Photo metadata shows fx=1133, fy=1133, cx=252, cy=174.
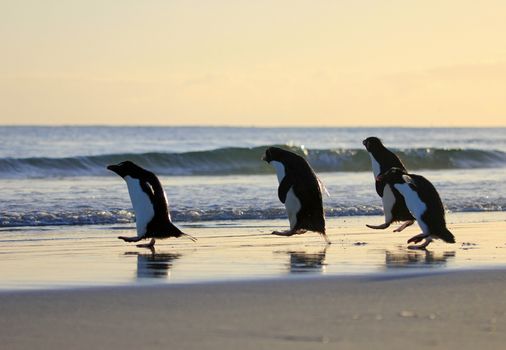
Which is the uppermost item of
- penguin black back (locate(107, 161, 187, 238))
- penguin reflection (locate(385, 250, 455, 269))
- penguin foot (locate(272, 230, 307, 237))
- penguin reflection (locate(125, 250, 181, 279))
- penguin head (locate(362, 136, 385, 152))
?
penguin head (locate(362, 136, 385, 152))

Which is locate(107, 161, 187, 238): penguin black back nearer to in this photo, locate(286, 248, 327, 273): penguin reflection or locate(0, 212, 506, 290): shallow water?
locate(0, 212, 506, 290): shallow water

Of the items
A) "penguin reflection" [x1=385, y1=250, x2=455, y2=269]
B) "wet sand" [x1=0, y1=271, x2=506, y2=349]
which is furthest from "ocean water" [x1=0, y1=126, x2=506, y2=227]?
"wet sand" [x1=0, y1=271, x2=506, y2=349]

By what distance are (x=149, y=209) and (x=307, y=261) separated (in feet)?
9.16

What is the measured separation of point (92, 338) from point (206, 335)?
0.74 m

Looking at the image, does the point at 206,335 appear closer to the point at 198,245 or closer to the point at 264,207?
the point at 198,245

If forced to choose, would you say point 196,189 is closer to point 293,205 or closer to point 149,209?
point 293,205

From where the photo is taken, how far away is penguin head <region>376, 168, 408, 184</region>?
48.4 ft

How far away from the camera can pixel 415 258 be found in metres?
12.3

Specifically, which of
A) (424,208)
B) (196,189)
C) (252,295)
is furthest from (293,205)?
(196,189)

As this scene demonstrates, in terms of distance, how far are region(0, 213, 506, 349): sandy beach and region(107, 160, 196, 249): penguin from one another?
20 cm

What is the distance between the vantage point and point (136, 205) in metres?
14.1

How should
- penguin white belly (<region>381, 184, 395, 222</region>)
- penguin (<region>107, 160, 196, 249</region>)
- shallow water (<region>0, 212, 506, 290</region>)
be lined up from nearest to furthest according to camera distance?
shallow water (<region>0, 212, 506, 290</region>), penguin (<region>107, 160, 196, 249</region>), penguin white belly (<region>381, 184, 395, 222</region>)

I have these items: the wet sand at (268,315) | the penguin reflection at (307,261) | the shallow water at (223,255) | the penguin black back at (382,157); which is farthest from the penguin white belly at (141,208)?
the wet sand at (268,315)

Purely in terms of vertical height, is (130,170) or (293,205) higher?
(130,170)
